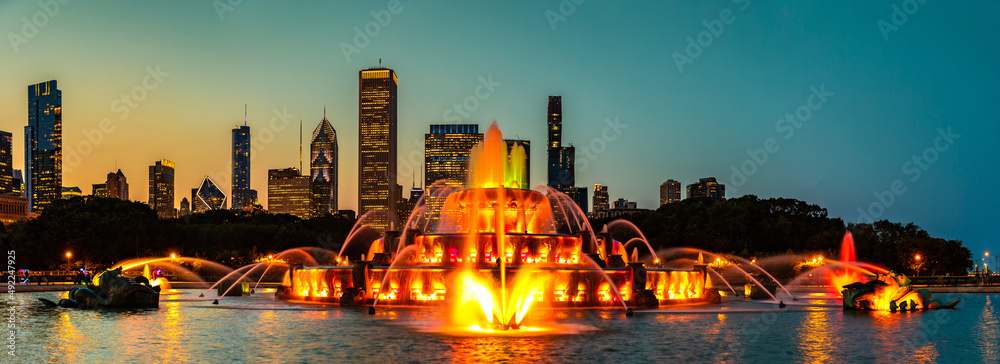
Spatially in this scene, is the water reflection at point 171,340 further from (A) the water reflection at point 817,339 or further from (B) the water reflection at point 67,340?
(A) the water reflection at point 817,339

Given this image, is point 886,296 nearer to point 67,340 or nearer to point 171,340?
point 171,340

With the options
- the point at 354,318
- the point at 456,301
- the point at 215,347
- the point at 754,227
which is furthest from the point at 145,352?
the point at 754,227

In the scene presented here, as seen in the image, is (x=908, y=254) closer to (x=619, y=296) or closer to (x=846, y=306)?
(x=846, y=306)

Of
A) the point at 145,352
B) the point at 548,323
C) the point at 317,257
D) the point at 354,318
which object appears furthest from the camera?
the point at 317,257

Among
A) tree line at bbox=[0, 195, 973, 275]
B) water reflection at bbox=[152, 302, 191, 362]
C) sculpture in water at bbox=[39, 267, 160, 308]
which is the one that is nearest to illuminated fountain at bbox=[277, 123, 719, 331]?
sculpture in water at bbox=[39, 267, 160, 308]

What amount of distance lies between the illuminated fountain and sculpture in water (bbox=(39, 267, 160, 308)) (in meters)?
6.37

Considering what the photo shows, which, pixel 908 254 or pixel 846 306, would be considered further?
pixel 908 254

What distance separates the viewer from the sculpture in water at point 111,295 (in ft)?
114

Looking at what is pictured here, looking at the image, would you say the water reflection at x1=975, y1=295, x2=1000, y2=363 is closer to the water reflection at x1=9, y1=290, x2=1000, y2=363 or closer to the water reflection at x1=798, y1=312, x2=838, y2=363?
the water reflection at x1=9, y1=290, x2=1000, y2=363

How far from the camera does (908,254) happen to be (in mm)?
81938

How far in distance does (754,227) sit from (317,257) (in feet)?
187

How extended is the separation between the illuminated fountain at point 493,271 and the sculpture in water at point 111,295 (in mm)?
6368

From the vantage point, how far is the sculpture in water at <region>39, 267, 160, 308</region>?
34.8 m

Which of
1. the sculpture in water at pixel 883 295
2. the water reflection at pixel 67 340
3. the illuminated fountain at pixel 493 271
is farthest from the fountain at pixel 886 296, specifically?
the water reflection at pixel 67 340
